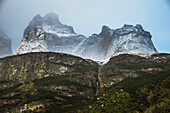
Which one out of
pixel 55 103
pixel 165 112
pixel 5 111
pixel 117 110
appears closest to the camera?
pixel 165 112

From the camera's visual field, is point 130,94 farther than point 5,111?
No

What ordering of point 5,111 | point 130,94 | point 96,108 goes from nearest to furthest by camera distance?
point 96,108, point 130,94, point 5,111

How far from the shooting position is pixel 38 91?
19912cm

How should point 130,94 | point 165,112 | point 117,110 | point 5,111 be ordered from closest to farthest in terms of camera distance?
point 165,112 < point 117,110 < point 130,94 < point 5,111

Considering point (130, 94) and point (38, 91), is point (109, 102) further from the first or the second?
point (38, 91)

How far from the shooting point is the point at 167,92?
4929 inches

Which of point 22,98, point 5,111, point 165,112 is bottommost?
point 165,112

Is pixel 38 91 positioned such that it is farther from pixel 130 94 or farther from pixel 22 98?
pixel 130 94

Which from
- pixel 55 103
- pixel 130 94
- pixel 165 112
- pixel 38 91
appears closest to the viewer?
pixel 165 112

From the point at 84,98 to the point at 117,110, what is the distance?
7544 cm

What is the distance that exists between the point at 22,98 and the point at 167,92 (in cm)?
13808

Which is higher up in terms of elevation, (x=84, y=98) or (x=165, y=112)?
(x=84, y=98)

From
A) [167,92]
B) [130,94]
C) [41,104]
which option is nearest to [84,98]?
[41,104]

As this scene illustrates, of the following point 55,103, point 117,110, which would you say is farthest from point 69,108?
point 117,110
